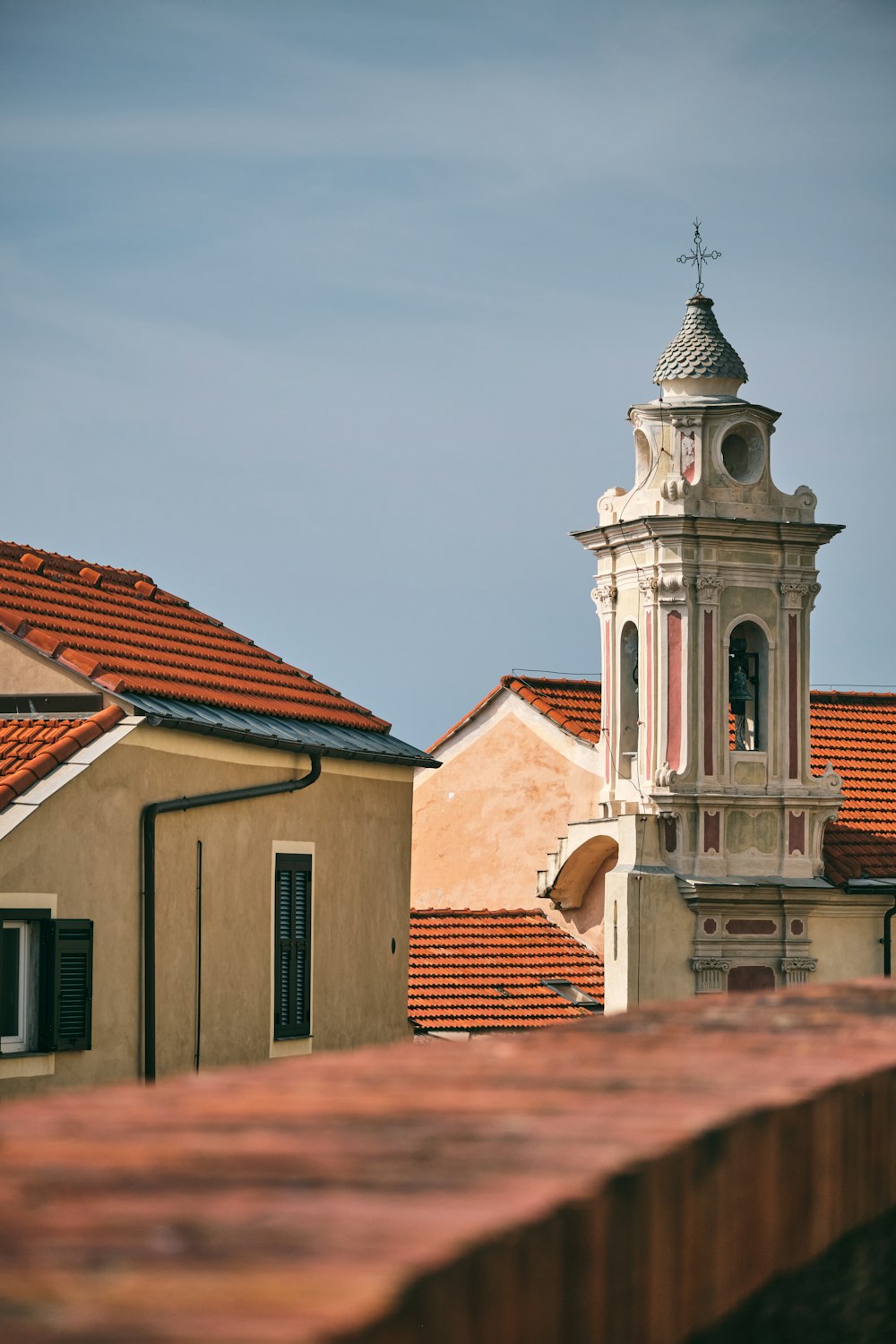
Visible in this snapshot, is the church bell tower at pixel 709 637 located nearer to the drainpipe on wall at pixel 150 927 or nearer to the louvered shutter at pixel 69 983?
the drainpipe on wall at pixel 150 927

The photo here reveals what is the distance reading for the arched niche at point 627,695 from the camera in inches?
1341

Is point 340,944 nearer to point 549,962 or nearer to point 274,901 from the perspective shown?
point 274,901

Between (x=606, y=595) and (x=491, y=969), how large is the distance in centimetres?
641

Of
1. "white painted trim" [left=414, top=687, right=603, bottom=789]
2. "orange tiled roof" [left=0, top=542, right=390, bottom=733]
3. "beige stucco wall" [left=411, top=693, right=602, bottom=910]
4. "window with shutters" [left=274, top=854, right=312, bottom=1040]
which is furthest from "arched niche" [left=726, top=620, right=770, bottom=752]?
"window with shutters" [left=274, top=854, right=312, bottom=1040]

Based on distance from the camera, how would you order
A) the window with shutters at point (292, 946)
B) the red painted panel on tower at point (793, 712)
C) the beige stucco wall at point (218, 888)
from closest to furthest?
the beige stucco wall at point (218, 888) → the window with shutters at point (292, 946) → the red painted panel on tower at point (793, 712)

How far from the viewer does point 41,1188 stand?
2.23 m

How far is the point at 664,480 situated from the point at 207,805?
53.9 ft

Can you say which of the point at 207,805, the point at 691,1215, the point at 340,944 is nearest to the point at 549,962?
the point at 340,944

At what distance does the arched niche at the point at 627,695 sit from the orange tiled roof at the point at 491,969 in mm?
3006

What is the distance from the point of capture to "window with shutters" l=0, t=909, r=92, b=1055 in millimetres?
15750

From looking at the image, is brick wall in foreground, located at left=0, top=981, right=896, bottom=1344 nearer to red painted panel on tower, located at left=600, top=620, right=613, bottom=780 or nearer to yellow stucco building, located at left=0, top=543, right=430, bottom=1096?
yellow stucco building, located at left=0, top=543, right=430, bottom=1096

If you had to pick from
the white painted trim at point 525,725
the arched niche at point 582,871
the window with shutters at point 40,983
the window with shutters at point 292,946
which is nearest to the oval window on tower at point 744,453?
the white painted trim at point 525,725

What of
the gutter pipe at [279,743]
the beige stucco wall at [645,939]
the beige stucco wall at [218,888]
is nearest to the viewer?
the beige stucco wall at [218,888]

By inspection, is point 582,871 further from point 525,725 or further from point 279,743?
point 279,743
